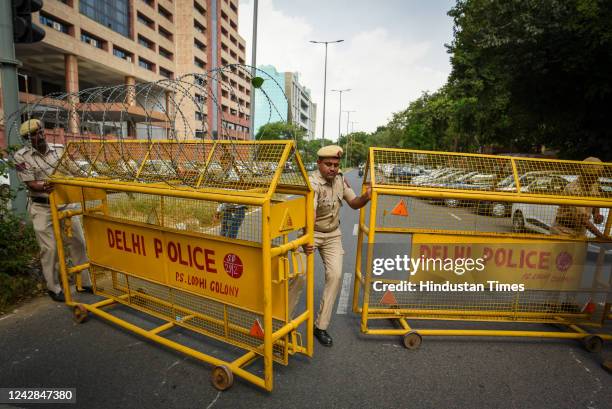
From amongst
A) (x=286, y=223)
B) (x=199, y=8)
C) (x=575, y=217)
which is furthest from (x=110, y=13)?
(x=575, y=217)

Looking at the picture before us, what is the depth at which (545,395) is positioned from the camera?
2803mm

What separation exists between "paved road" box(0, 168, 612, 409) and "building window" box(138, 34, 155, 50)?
44.6 metres

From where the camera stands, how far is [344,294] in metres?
4.86

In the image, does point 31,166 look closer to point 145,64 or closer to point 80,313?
point 80,313

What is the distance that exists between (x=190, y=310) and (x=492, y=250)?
9.89ft

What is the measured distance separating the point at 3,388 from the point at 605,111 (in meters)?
15.1

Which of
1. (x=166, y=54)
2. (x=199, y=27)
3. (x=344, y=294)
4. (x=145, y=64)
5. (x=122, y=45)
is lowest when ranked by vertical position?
(x=344, y=294)

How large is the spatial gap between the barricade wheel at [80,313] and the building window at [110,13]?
36.6m

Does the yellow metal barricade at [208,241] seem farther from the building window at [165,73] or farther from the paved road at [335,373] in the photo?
the building window at [165,73]

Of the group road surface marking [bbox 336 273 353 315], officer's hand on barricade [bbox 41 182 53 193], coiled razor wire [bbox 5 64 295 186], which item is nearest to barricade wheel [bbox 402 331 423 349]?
road surface marking [bbox 336 273 353 315]

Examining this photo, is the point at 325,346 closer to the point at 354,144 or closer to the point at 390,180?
the point at 390,180

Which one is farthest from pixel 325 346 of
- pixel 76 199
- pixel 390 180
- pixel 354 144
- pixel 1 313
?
pixel 354 144

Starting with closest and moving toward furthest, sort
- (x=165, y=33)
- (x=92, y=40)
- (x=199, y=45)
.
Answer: (x=92, y=40) < (x=165, y=33) < (x=199, y=45)

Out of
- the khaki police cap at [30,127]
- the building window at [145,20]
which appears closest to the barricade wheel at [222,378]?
the khaki police cap at [30,127]
